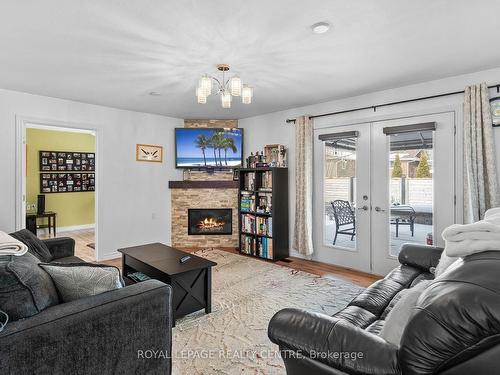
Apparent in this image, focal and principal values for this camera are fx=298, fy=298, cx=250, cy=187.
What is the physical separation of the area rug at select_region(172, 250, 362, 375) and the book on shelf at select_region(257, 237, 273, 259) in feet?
0.78

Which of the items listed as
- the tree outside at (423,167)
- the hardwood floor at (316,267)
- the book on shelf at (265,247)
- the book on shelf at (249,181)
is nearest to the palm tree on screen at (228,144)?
the book on shelf at (249,181)

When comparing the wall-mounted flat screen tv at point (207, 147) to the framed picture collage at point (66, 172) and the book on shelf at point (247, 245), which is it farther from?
the framed picture collage at point (66, 172)

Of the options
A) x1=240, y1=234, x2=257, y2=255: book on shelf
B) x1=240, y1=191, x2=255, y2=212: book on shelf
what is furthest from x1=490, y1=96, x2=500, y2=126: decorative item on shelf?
x1=240, y1=234, x2=257, y2=255: book on shelf

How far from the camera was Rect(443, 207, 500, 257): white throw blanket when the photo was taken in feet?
4.47

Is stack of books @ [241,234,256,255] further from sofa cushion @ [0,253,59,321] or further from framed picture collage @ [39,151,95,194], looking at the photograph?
framed picture collage @ [39,151,95,194]

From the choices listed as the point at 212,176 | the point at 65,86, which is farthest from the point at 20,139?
the point at 212,176

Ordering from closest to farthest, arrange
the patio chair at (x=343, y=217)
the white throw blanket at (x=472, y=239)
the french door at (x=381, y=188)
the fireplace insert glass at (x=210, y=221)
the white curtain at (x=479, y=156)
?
the white throw blanket at (x=472, y=239)
the white curtain at (x=479, y=156)
the french door at (x=381, y=188)
the patio chair at (x=343, y=217)
the fireplace insert glass at (x=210, y=221)

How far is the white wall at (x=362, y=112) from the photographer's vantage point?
3.34 m

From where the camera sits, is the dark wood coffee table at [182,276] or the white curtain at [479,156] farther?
the white curtain at [479,156]

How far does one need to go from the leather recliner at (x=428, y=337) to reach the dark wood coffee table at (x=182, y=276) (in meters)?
1.45

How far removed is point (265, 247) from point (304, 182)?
4.05 ft

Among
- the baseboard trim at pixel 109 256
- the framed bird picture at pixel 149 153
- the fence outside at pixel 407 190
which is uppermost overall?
the framed bird picture at pixel 149 153

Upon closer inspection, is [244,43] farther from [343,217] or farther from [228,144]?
[228,144]

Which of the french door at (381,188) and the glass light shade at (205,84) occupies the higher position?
the glass light shade at (205,84)
